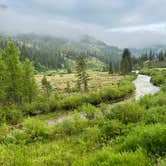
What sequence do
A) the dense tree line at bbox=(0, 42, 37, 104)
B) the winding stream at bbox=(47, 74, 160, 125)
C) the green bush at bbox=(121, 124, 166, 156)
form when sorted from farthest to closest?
the dense tree line at bbox=(0, 42, 37, 104), the winding stream at bbox=(47, 74, 160, 125), the green bush at bbox=(121, 124, 166, 156)

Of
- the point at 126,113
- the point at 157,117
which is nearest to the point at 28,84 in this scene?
the point at 126,113

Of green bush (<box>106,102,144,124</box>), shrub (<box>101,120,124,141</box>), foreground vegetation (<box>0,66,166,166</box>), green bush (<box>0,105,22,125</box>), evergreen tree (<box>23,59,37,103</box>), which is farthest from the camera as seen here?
evergreen tree (<box>23,59,37,103</box>)

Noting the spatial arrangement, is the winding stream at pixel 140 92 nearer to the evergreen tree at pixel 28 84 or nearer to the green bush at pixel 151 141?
the evergreen tree at pixel 28 84

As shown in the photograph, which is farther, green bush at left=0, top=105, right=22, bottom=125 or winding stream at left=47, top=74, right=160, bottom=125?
green bush at left=0, top=105, right=22, bottom=125

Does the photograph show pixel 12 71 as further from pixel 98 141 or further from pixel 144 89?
pixel 98 141

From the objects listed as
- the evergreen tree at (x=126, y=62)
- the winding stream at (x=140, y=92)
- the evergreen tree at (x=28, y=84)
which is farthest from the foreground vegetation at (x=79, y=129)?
the evergreen tree at (x=126, y=62)

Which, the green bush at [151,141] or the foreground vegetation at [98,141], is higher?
the green bush at [151,141]

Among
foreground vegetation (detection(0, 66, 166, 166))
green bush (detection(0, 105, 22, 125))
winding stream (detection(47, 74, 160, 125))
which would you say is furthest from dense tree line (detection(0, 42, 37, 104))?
foreground vegetation (detection(0, 66, 166, 166))

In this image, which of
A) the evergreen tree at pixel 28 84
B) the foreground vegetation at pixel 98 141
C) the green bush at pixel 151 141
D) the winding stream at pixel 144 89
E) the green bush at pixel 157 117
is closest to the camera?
the foreground vegetation at pixel 98 141

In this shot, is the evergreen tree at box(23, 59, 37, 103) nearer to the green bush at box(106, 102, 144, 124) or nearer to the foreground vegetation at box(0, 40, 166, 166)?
the foreground vegetation at box(0, 40, 166, 166)

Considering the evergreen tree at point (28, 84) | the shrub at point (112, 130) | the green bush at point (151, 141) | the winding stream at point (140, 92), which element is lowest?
the winding stream at point (140, 92)

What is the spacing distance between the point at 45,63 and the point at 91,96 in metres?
141

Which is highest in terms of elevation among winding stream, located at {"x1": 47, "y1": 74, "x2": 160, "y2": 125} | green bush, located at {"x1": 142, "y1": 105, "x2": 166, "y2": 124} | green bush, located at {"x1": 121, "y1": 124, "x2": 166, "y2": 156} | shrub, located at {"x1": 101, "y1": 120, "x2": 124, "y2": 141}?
green bush, located at {"x1": 121, "y1": 124, "x2": 166, "y2": 156}

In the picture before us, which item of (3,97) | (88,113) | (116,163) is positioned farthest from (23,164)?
(3,97)
